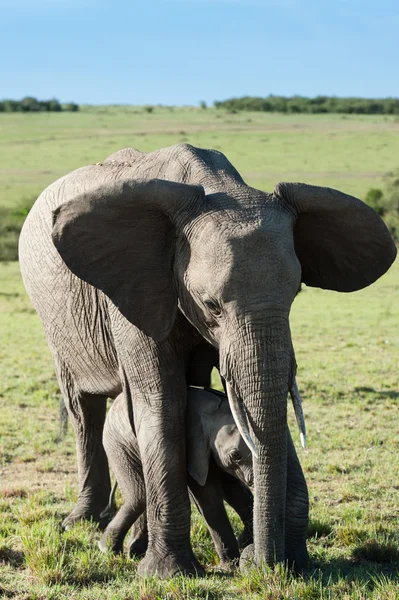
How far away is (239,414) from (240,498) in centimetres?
126

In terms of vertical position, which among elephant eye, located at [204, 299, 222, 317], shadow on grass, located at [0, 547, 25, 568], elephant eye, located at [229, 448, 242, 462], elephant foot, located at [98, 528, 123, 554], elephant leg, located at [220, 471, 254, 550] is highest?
elephant eye, located at [204, 299, 222, 317]

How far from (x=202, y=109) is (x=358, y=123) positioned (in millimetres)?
25743

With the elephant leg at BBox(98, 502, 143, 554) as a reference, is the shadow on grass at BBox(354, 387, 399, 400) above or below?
below

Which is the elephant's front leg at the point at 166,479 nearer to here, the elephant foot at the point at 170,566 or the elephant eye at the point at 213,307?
the elephant foot at the point at 170,566

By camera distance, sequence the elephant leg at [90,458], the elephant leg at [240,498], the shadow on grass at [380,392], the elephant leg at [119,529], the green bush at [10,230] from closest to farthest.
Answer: the elephant leg at [240,498], the elephant leg at [119,529], the elephant leg at [90,458], the shadow on grass at [380,392], the green bush at [10,230]

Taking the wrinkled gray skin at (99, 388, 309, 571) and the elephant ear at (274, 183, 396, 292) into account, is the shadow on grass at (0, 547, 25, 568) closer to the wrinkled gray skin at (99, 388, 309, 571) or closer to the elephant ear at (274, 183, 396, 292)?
the wrinkled gray skin at (99, 388, 309, 571)

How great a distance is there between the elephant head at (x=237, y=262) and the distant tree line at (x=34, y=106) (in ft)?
311

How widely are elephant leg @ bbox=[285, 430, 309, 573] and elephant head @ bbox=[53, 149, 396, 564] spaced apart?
354 millimetres

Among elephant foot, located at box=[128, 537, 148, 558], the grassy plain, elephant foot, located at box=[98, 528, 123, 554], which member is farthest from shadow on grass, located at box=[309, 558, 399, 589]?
elephant foot, located at box=[98, 528, 123, 554]

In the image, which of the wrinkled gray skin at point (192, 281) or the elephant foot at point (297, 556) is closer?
the wrinkled gray skin at point (192, 281)

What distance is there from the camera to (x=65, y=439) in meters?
9.70

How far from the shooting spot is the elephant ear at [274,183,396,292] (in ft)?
17.5

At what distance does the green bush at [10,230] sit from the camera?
2850cm

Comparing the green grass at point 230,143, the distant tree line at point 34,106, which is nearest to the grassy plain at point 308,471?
the green grass at point 230,143
